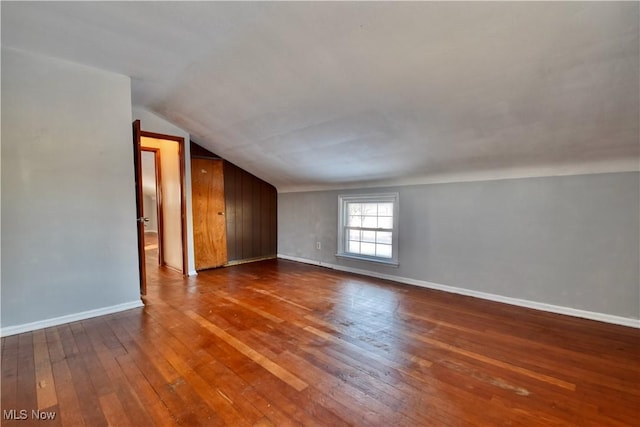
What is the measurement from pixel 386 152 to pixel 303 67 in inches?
57.3

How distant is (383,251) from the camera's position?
432 cm

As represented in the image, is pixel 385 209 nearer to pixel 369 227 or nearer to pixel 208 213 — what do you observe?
pixel 369 227

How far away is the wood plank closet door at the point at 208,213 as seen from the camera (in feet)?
15.4

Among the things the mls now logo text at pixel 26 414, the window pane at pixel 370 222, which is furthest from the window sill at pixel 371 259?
the mls now logo text at pixel 26 414

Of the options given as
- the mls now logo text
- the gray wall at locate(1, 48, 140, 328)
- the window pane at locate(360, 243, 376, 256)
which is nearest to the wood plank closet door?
the gray wall at locate(1, 48, 140, 328)

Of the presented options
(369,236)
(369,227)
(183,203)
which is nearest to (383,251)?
(369,236)

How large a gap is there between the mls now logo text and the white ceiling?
248 cm

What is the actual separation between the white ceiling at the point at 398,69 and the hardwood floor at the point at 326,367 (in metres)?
1.74

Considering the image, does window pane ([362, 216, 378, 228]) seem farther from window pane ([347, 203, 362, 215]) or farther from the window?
window pane ([347, 203, 362, 215])

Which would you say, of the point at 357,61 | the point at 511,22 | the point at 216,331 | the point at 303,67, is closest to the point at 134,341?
the point at 216,331

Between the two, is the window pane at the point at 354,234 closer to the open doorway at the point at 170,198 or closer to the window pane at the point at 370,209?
the window pane at the point at 370,209

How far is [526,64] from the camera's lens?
1.88 meters

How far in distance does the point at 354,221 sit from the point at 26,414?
3997 millimetres

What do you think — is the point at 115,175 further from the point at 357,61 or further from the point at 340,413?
the point at 340,413
